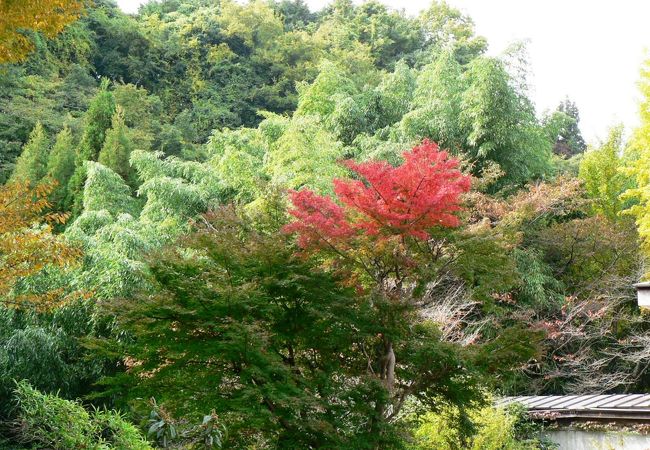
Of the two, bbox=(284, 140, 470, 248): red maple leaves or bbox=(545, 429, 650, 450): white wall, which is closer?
bbox=(284, 140, 470, 248): red maple leaves

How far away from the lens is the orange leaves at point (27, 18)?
15.6 ft

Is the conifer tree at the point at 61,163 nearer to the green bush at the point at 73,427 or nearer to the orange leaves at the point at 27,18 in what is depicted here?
the green bush at the point at 73,427

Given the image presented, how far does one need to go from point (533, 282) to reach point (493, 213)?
153 cm

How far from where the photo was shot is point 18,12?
188 inches

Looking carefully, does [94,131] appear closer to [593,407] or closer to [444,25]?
[593,407]

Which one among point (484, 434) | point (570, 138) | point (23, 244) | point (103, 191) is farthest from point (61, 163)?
point (570, 138)

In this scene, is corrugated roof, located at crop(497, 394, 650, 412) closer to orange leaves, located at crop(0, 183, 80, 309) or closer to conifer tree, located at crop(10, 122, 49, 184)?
orange leaves, located at crop(0, 183, 80, 309)

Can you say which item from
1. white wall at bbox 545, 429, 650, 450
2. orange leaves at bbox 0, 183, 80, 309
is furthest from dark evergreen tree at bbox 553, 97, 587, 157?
orange leaves at bbox 0, 183, 80, 309

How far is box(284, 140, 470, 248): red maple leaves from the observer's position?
6422 millimetres

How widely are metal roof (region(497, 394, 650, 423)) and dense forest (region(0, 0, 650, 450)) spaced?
416 mm

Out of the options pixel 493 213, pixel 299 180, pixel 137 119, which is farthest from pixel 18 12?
pixel 137 119

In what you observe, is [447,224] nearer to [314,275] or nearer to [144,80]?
[314,275]

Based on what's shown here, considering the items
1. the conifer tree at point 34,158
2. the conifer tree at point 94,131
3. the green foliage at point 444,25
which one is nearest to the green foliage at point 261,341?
the conifer tree at point 94,131

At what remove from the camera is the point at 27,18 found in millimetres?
4824
